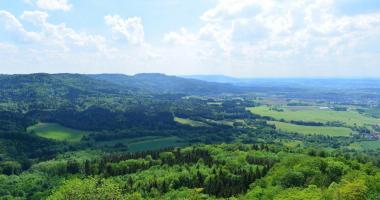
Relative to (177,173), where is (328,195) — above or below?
above

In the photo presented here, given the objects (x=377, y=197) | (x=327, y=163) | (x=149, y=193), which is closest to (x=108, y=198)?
(x=149, y=193)

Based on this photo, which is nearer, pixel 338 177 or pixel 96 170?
pixel 338 177

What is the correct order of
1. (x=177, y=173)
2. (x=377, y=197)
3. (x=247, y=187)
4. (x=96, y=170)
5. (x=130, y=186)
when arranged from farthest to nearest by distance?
(x=96, y=170) < (x=177, y=173) < (x=130, y=186) < (x=247, y=187) < (x=377, y=197)

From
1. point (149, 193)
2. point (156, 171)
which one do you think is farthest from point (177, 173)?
point (149, 193)

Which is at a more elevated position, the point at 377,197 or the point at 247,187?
the point at 377,197

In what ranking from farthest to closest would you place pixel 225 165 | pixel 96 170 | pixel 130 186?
pixel 96 170 < pixel 225 165 < pixel 130 186

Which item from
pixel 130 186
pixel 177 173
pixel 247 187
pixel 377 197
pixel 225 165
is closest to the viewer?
pixel 377 197

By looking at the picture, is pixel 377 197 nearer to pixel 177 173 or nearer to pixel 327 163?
pixel 327 163

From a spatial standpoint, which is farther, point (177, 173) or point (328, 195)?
point (177, 173)

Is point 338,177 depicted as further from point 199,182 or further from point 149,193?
point 149,193
